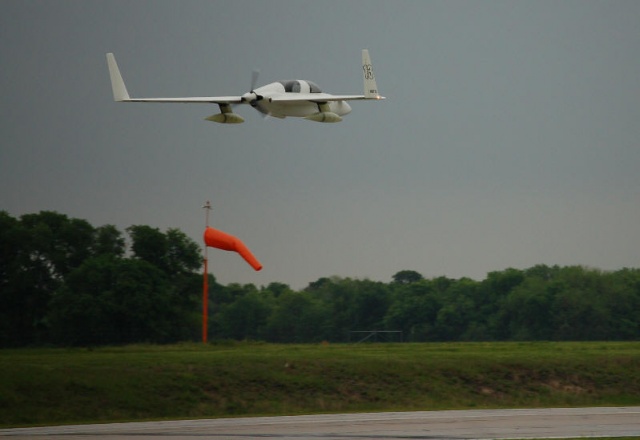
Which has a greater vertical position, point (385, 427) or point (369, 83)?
point (369, 83)

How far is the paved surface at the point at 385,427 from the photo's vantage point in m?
41.4

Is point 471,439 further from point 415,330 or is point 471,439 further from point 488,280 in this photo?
point 488,280

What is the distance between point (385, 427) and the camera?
4425cm

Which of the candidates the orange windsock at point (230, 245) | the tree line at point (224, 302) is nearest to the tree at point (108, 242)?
the tree line at point (224, 302)

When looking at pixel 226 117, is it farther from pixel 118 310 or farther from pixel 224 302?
pixel 224 302

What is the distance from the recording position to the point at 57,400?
50312 mm

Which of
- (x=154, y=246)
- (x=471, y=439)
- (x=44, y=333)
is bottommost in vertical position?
(x=471, y=439)

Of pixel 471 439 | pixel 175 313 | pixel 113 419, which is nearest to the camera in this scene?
pixel 471 439

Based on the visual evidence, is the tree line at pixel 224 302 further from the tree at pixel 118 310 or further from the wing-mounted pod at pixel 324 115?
the wing-mounted pod at pixel 324 115

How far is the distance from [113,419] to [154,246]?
46975mm

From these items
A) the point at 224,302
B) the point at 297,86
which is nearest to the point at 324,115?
the point at 297,86

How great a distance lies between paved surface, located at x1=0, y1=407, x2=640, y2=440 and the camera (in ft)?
136

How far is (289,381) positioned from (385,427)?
1188cm

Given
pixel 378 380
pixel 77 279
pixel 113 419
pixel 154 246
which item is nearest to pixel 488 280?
pixel 154 246
